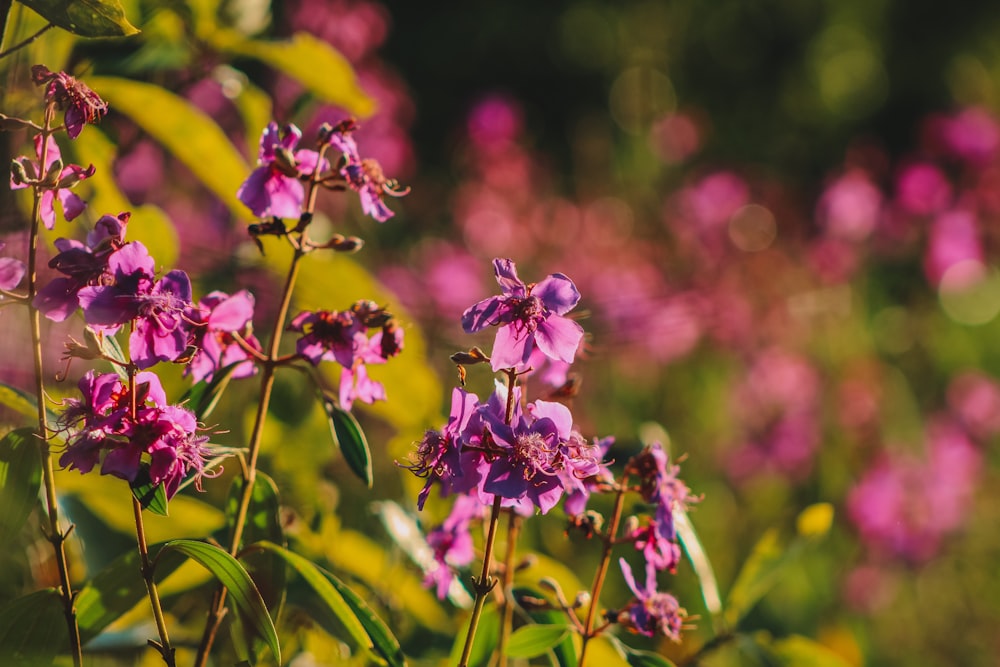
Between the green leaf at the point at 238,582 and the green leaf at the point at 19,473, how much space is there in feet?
0.27

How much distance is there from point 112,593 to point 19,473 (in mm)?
117

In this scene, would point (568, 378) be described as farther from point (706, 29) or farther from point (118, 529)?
point (706, 29)

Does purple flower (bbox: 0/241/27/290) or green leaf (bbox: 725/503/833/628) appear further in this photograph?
green leaf (bbox: 725/503/833/628)

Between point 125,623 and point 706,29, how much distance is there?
6330 millimetres

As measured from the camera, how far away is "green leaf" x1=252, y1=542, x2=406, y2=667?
22.5 inches

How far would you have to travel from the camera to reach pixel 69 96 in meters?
0.55

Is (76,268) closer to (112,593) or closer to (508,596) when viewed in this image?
(112,593)

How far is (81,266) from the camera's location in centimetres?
54

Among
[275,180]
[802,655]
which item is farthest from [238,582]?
[802,655]

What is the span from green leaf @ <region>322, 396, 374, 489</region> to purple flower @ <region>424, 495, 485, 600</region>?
11cm

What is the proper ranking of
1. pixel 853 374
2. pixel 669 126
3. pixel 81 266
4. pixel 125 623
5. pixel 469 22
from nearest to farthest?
pixel 81 266 < pixel 125 623 < pixel 853 374 < pixel 669 126 < pixel 469 22

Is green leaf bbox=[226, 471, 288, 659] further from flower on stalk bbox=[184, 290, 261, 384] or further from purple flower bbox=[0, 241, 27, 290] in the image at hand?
purple flower bbox=[0, 241, 27, 290]

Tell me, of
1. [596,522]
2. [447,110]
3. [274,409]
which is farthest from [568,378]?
[447,110]

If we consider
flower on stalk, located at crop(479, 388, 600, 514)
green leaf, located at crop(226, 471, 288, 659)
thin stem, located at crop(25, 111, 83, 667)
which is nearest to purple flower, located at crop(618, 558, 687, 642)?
flower on stalk, located at crop(479, 388, 600, 514)
